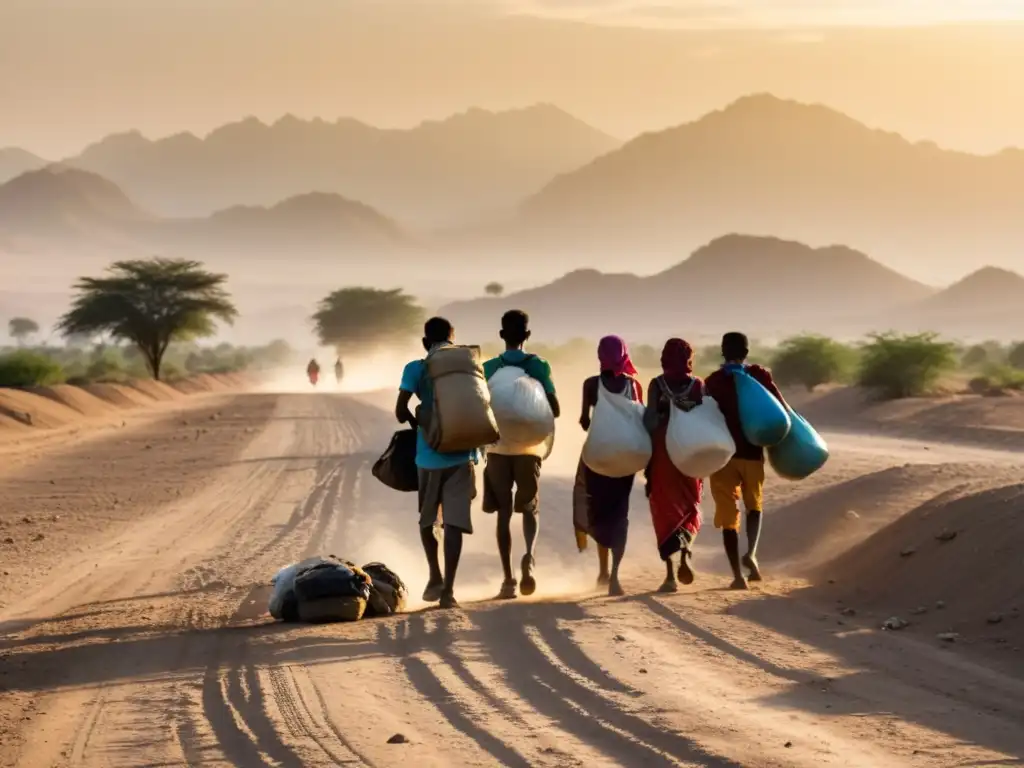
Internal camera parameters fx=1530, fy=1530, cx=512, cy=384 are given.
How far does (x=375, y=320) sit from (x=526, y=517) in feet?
337

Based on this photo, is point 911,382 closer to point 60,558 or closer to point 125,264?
point 60,558

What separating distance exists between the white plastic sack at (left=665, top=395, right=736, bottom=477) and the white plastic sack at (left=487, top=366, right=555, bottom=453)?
37.5 inches

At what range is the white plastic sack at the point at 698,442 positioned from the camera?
1147cm

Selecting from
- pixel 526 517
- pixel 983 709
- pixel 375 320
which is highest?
pixel 375 320

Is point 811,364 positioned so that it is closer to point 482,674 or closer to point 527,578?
point 527,578

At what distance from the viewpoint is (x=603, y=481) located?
39.2 feet

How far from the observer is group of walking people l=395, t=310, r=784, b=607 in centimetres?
1113

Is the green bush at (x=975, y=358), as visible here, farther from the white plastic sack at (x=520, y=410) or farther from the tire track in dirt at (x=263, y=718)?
the tire track in dirt at (x=263, y=718)

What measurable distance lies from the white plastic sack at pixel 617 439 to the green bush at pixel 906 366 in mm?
29057

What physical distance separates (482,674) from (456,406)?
8.44 feet

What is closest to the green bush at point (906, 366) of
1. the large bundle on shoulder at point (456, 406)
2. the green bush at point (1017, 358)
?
the green bush at point (1017, 358)

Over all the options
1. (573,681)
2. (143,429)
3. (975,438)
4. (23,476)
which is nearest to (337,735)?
(573,681)

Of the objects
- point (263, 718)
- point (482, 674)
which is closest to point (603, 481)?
point (482, 674)

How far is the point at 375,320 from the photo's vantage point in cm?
11369
